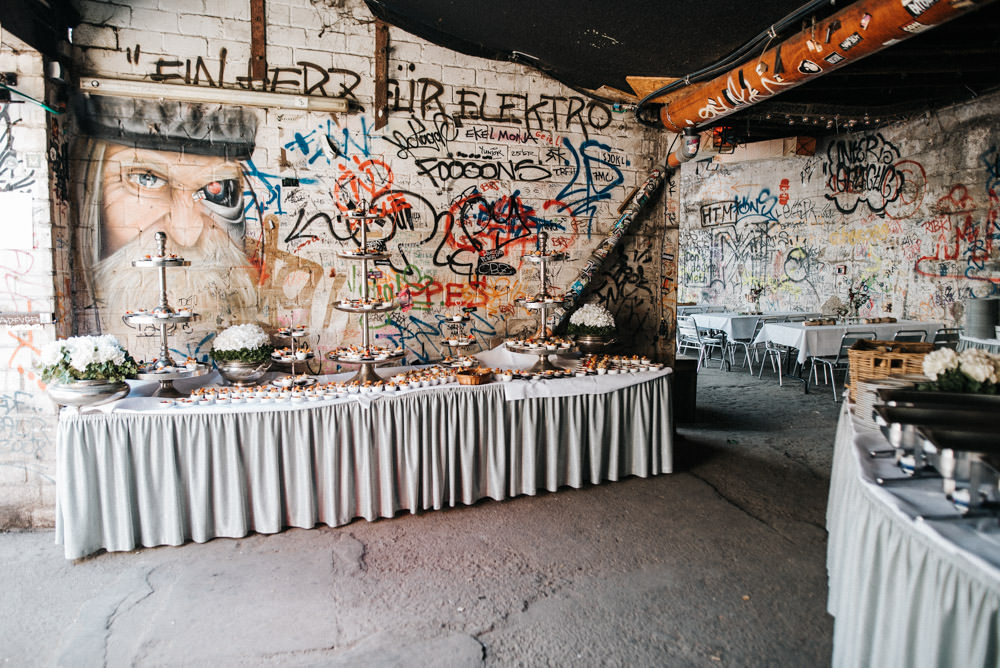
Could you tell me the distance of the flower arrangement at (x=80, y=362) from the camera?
331 centimetres

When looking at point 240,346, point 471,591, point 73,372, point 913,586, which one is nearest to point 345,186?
point 240,346

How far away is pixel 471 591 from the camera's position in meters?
3.01

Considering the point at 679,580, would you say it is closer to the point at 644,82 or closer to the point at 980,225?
the point at 644,82

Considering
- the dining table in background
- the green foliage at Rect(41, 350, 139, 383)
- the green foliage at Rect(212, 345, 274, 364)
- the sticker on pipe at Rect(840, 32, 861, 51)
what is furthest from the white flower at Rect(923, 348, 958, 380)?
the dining table in background

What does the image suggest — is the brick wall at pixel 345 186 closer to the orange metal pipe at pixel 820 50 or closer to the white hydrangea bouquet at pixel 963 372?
the orange metal pipe at pixel 820 50

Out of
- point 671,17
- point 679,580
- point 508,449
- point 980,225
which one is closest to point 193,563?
point 508,449

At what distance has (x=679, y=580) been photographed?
3.09m

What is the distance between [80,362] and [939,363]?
452cm

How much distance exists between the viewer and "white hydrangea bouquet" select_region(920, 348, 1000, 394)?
2361 millimetres

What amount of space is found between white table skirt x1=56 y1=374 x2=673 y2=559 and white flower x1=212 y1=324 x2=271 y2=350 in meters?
0.69

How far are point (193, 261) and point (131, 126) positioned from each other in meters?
1.10

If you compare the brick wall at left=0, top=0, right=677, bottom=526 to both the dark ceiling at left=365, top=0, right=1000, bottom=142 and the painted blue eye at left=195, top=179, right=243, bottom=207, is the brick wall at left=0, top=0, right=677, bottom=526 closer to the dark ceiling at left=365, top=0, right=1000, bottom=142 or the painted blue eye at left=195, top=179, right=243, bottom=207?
the painted blue eye at left=195, top=179, right=243, bottom=207

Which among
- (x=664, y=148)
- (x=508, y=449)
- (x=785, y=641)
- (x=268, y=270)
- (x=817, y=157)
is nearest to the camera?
(x=785, y=641)

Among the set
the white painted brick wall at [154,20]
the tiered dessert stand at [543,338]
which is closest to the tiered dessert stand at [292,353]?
the tiered dessert stand at [543,338]
